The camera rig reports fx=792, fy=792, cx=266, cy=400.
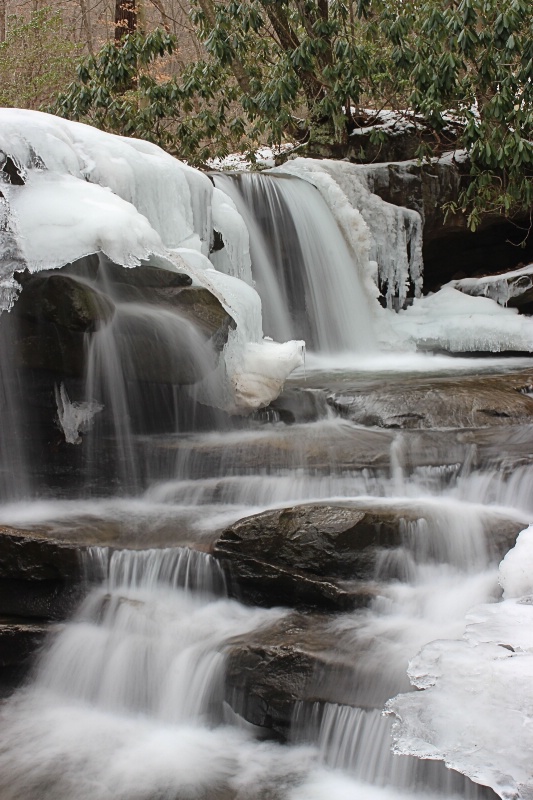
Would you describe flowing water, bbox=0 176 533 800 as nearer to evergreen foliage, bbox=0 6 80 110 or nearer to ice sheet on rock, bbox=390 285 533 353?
ice sheet on rock, bbox=390 285 533 353

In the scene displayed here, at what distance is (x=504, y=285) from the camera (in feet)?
29.1

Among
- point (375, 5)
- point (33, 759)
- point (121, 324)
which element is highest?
point (375, 5)

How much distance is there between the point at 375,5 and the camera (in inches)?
352

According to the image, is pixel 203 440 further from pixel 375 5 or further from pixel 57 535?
pixel 375 5

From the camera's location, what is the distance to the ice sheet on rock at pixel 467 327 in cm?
820

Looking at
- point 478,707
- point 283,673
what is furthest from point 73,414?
point 478,707

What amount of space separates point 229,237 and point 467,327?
9.63 ft

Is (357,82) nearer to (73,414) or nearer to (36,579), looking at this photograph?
(73,414)

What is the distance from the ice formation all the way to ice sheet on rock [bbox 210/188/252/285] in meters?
4.59

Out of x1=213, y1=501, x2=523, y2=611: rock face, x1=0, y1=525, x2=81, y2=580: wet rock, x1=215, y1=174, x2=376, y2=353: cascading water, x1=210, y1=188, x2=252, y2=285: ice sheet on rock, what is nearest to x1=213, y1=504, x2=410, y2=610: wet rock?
x1=213, y1=501, x2=523, y2=611: rock face

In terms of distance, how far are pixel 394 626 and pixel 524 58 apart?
6774 mm

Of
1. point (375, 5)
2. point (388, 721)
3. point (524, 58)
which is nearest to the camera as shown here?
point (388, 721)

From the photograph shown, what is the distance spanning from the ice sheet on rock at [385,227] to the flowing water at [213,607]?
4.01 metres

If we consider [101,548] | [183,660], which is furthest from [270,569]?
[101,548]
